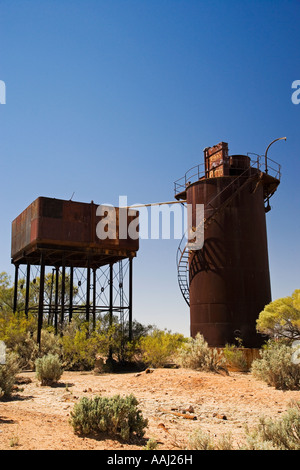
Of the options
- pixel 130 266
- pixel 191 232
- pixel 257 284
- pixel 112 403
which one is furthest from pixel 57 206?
pixel 112 403

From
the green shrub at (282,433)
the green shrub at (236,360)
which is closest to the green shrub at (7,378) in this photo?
the green shrub at (282,433)

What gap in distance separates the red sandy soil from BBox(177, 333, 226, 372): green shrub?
2.53 feet

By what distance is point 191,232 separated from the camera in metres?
24.8

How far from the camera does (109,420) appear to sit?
867 centimetres

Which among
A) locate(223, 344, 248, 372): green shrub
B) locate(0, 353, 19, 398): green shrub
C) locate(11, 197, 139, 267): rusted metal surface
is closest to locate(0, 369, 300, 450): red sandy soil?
locate(0, 353, 19, 398): green shrub

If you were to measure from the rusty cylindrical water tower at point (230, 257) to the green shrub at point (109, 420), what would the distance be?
14.4 metres

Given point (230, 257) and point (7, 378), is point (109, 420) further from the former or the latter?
point (230, 257)

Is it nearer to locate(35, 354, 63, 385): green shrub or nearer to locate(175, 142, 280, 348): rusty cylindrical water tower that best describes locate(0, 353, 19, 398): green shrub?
locate(35, 354, 63, 385): green shrub

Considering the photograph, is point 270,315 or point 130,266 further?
point 130,266

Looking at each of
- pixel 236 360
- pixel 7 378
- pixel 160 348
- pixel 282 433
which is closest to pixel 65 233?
pixel 160 348

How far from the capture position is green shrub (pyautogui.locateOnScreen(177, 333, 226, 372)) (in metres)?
18.7

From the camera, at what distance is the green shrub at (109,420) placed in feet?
28.1
